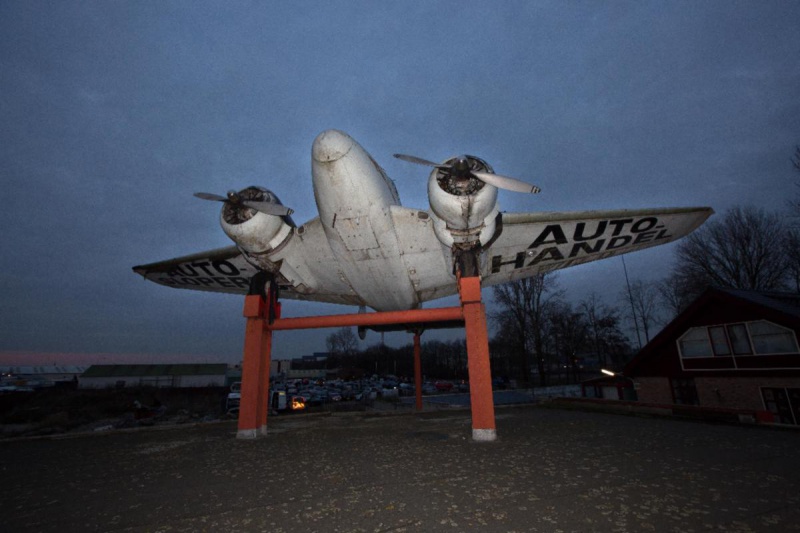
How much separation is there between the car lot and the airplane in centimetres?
463

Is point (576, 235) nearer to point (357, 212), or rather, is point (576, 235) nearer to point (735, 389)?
point (357, 212)

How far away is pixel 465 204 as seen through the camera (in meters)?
7.97

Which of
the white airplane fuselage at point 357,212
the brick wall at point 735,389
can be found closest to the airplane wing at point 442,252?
→ the white airplane fuselage at point 357,212

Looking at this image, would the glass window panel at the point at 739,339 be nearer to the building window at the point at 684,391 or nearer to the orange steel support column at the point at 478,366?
the building window at the point at 684,391

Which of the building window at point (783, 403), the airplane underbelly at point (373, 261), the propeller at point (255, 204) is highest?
the propeller at point (255, 204)

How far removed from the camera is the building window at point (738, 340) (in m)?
14.8

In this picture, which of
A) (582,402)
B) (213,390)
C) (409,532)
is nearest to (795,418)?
(582,402)

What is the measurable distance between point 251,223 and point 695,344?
2245cm

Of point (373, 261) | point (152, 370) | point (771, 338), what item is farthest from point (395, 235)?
point (152, 370)

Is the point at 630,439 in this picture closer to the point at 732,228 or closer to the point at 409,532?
the point at 409,532

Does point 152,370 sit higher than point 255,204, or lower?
lower

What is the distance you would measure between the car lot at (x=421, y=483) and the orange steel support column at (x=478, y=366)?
52 cm

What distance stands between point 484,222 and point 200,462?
7956mm

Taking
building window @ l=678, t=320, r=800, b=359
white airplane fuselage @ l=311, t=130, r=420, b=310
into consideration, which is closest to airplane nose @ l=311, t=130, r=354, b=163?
white airplane fuselage @ l=311, t=130, r=420, b=310
